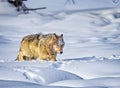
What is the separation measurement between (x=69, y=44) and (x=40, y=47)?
756 centimetres

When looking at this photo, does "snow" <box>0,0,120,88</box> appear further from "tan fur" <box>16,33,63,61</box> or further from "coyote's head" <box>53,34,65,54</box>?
"tan fur" <box>16,33,63,61</box>

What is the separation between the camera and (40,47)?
9602 millimetres

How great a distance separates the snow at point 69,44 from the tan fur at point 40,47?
1.47ft

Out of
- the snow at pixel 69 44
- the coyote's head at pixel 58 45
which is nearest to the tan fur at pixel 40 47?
the coyote's head at pixel 58 45

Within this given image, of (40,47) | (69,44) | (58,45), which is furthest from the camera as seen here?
(69,44)

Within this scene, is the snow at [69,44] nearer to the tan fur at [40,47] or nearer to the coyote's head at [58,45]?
the coyote's head at [58,45]

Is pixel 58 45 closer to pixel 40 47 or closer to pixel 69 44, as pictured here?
pixel 40 47

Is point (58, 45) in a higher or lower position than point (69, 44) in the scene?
higher

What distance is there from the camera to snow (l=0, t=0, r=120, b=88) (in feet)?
19.5

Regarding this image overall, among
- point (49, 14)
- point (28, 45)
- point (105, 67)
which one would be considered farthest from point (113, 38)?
point (105, 67)

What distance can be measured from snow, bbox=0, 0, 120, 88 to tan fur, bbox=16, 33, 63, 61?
0.45 meters

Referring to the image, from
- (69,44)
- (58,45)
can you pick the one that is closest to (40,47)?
(58,45)

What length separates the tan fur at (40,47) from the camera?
9.42m

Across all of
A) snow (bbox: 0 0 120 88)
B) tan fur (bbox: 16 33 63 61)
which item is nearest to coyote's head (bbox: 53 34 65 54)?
tan fur (bbox: 16 33 63 61)
